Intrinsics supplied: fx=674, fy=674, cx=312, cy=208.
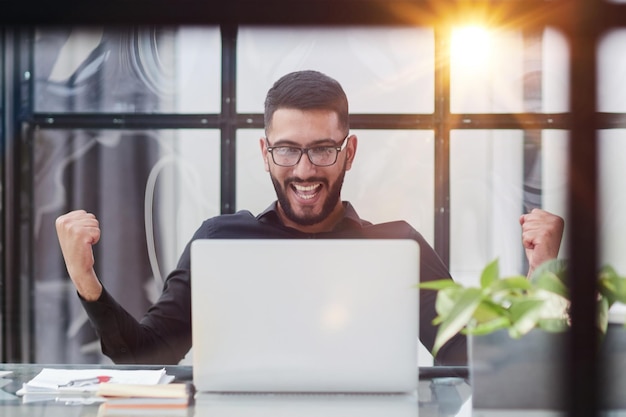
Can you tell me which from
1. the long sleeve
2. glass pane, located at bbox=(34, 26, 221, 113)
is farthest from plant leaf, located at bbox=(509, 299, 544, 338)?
glass pane, located at bbox=(34, 26, 221, 113)

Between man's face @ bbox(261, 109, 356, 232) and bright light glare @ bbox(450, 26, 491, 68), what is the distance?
3.02 ft

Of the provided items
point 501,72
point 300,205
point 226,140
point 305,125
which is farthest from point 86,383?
point 501,72

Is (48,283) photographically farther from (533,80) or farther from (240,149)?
(533,80)

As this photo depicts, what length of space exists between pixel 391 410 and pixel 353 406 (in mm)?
71

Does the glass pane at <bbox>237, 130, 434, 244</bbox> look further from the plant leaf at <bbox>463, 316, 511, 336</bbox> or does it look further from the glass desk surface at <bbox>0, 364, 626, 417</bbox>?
the plant leaf at <bbox>463, 316, 511, 336</bbox>

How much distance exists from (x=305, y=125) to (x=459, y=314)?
172 cm

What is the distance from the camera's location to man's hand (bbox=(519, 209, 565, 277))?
200cm

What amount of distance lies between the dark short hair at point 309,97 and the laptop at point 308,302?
4.83 ft

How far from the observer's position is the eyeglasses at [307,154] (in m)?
2.64

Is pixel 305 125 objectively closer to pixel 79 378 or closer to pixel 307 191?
pixel 307 191

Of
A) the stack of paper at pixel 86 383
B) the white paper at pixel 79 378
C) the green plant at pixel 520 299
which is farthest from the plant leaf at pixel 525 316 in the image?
the white paper at pixel 79 378

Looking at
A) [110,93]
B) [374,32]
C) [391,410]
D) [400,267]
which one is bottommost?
[391,410]

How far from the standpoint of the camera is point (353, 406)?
126 centimetres

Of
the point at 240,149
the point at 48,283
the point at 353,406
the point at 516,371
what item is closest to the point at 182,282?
the point at 240,149
